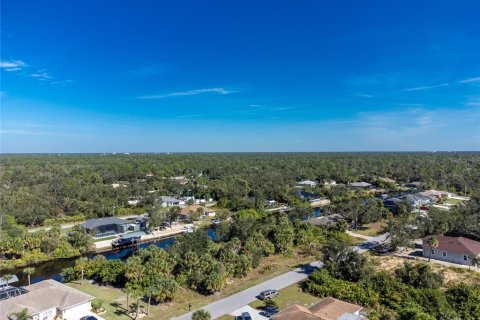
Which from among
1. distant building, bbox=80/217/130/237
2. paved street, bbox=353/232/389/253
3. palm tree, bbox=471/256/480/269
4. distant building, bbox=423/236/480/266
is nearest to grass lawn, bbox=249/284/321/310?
paved street, bbox=353/232/389/253

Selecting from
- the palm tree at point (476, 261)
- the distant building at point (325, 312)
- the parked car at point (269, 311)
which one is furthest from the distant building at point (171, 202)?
Result: the palm tree at point (476, 261)

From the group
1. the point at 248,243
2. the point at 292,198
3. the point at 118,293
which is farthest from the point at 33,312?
the point at 292,198

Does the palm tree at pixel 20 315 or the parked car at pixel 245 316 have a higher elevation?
the palm tree at pixel 20 315

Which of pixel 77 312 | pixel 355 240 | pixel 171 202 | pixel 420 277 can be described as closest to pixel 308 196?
pixel 171 202

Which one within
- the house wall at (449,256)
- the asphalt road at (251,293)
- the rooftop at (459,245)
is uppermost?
the rooftop at (459,245)

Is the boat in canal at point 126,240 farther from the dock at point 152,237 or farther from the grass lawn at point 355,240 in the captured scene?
the grass lawn at point 355,240

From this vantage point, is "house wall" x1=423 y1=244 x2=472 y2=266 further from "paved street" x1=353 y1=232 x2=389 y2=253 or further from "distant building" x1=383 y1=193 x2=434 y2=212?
"distant building" x1=383 y1=193 x2=434 y2=212

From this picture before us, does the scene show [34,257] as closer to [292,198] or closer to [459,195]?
[292,198]
